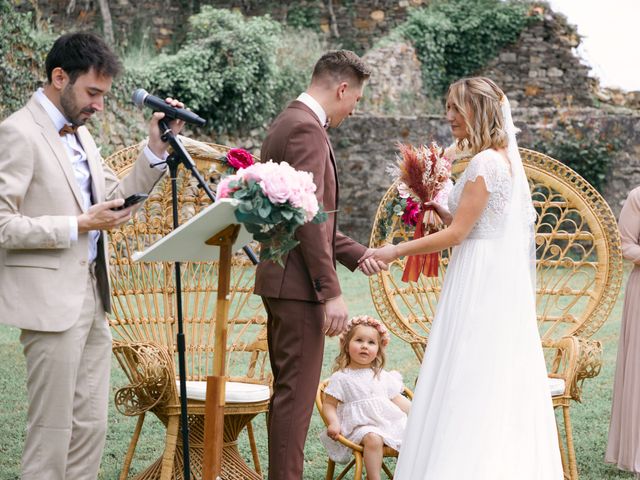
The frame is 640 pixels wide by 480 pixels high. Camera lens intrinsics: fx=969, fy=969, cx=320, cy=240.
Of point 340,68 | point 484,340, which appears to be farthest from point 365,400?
point 340,68

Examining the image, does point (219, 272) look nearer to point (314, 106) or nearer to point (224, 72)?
point (314, 106)

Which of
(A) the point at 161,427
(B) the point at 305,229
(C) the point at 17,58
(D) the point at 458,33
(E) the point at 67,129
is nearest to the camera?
Answer: (E) the point at 67,129

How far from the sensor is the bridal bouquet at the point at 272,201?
2.78m

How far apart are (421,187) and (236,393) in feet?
4.15

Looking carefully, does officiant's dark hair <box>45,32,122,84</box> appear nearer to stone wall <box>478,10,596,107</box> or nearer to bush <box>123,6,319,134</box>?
bush <box>123,6,319,134</box>

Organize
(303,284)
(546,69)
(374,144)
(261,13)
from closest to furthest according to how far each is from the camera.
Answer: (303,284), (374,144), (546,69), (261,13)

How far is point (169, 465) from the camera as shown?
423 centimetres

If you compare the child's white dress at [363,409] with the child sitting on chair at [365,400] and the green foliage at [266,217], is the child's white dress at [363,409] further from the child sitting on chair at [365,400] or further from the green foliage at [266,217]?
the green foliage at [266,217]

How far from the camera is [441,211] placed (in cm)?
453

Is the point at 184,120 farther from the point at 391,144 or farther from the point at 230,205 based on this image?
the point at 391,144

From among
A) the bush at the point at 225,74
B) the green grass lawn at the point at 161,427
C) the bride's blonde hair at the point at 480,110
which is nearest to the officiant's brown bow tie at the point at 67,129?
the bride's blonde hair at the point at 480,110

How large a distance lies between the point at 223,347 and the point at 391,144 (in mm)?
11482

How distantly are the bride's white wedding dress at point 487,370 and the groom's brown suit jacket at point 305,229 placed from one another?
646 mm

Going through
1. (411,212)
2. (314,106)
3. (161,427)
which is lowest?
(161,427)
